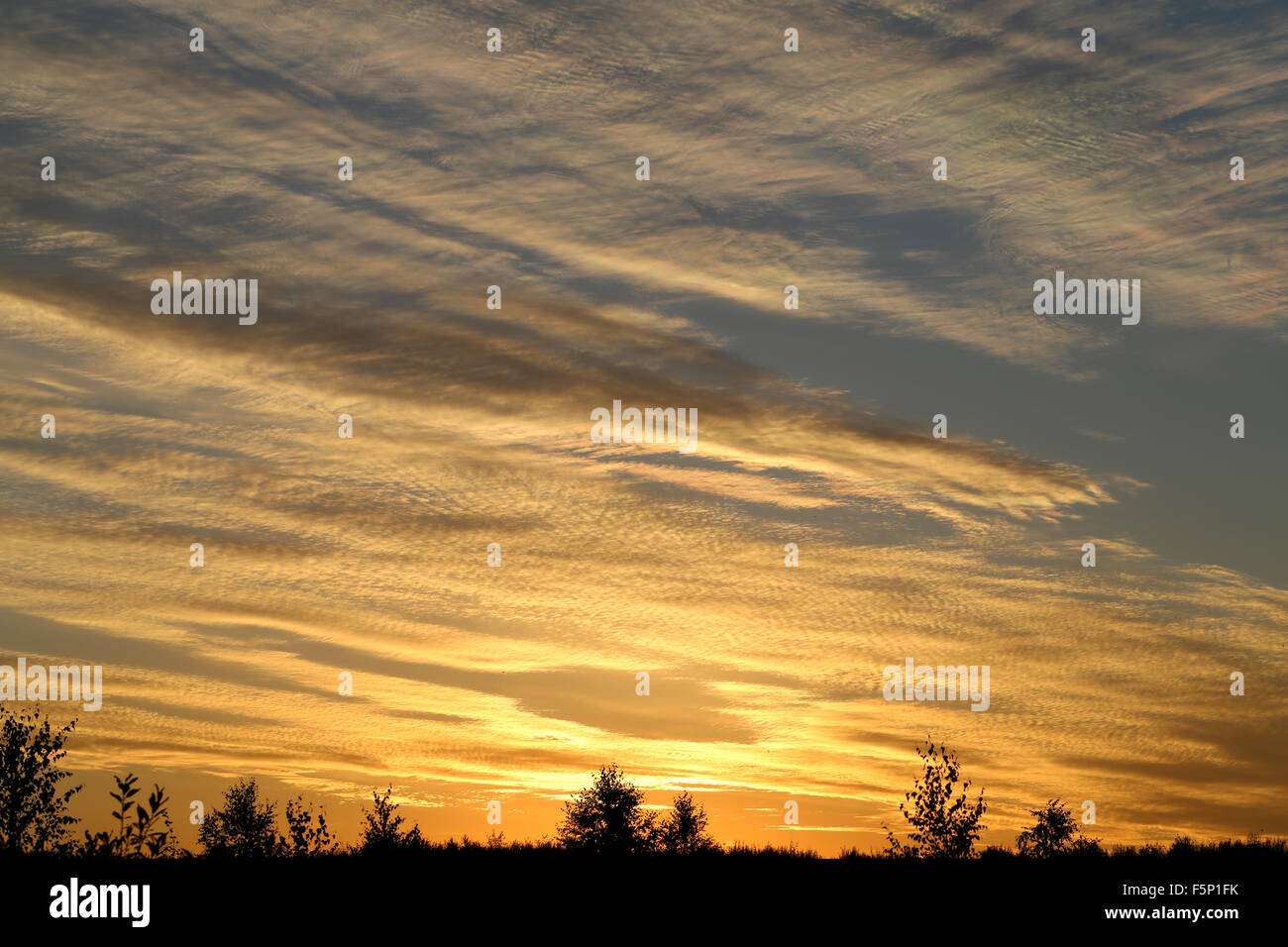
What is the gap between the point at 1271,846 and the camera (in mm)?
28094

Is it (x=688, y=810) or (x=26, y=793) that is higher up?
(x=26, y=793)
